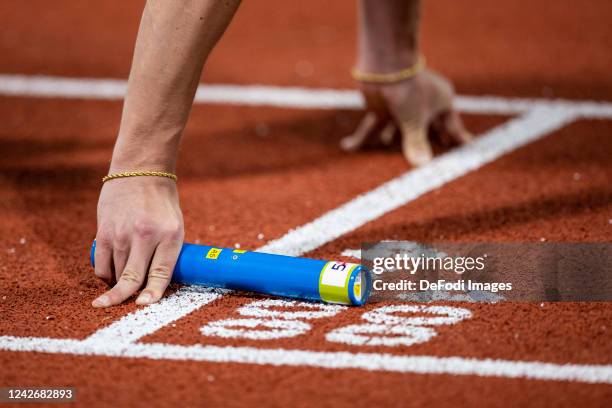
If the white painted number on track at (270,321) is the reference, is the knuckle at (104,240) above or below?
above

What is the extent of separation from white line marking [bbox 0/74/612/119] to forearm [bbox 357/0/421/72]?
2.31 ft

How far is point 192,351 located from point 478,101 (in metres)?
2.40

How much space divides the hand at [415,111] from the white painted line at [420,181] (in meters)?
0.07

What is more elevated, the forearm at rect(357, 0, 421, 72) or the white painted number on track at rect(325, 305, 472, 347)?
the forearm at rect(357, 0, 421, 72)

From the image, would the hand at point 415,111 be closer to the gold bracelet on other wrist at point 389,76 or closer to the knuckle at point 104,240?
the gold bracelet on other wrist at point 389,76

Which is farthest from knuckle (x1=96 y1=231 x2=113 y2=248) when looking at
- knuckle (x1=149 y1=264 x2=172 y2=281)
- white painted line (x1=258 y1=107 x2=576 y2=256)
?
white painted line (x1=258 y1=107 x2=576 y2=256)

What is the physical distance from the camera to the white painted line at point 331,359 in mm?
2100

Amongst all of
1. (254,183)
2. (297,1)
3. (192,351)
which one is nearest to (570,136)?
(254,183)

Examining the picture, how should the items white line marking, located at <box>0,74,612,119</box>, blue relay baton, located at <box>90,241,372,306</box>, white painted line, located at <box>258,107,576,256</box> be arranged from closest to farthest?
1. blue relay baton, located at <box>90,241,372,306</box>
2. white painted line, located at <box>258,107,576,256</box>
3. white line marking, located at <box>0,74,612,119</box>

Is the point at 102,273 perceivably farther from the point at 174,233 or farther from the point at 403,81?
the point at 403,81

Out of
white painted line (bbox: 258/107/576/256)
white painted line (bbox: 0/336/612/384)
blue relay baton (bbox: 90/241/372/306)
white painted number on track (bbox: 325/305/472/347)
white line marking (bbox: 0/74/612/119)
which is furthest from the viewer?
white line marking (bbox: 0/74/612/119)

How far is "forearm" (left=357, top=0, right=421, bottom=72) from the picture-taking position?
357cm

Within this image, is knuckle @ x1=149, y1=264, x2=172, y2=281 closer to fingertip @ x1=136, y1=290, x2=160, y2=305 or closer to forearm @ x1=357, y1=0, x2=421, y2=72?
fingertip @ x1=136, y1=290, x2=160, y2=305

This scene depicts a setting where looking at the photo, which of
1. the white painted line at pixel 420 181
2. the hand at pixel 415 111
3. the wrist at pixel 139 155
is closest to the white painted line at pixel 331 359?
the wrist at pixel 139 155
